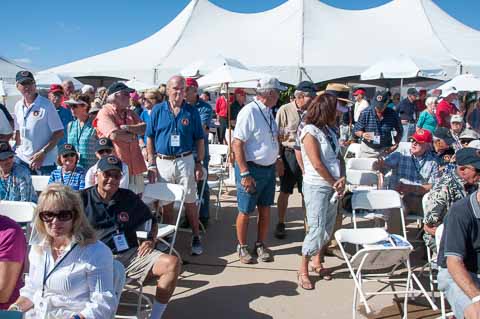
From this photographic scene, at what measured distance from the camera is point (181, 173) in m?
4.75

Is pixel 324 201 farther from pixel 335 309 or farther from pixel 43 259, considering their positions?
pixel 43 259

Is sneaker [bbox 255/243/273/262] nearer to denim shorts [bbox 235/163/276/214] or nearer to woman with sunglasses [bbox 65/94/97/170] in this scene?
denim shorts [bbox 235/163/276/214]

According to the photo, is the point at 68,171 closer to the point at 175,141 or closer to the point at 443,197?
the point at 175,141

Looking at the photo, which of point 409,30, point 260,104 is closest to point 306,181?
point 260,104

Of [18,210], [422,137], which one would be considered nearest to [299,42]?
[422,137]

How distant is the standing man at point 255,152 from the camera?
178 inches

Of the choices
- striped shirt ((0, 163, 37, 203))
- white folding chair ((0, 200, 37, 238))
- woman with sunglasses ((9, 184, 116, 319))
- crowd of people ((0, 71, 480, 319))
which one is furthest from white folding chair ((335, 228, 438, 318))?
striped shirt ((0, 163, 37, 203))

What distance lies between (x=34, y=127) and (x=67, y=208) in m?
2.85

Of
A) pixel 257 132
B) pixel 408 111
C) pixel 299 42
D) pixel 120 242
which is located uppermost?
pixel 299 42

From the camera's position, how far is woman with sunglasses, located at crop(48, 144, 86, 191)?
418 cm

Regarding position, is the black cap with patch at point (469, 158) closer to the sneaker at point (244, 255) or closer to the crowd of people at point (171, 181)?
the crowd of people at point (171, 181)

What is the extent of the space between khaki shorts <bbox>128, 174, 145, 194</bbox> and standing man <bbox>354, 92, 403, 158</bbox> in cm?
327

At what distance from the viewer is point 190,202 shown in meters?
4.84

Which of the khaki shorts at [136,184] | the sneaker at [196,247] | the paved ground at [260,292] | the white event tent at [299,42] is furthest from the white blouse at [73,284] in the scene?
the white event tent at [299,42]
